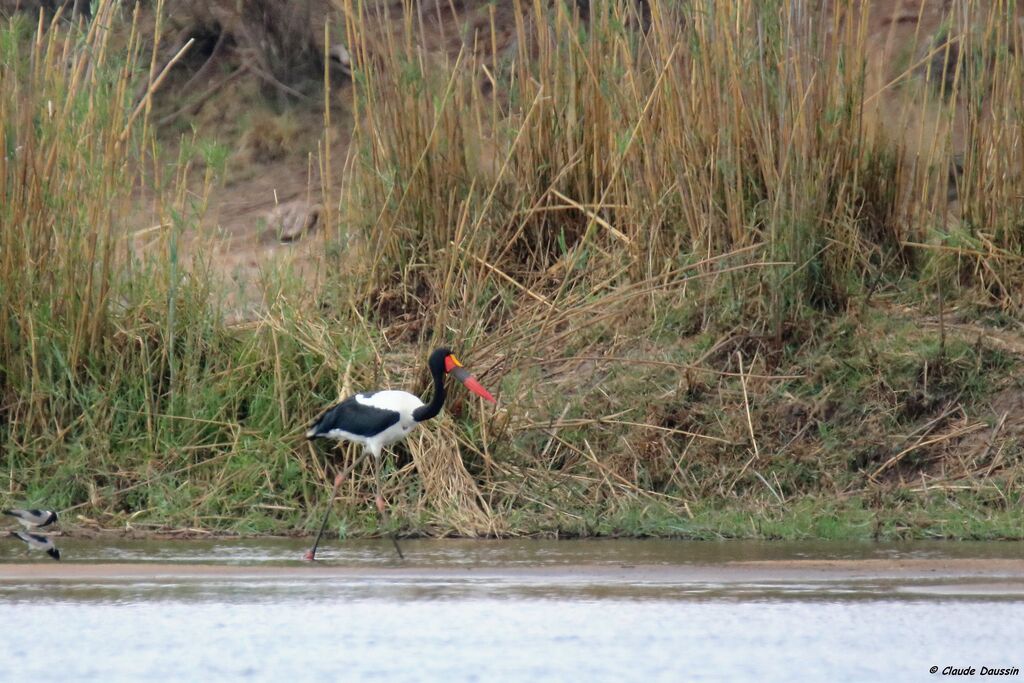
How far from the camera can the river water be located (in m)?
5.18

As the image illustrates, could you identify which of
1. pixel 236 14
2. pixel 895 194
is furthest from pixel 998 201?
pixel 236 14

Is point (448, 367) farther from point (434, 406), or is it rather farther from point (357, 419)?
point (357, 419)

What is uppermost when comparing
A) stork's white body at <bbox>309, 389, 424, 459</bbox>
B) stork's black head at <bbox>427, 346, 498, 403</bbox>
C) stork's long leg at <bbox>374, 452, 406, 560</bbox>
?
stork's black head at <bbox>427, 346, 498, 403</bbox>

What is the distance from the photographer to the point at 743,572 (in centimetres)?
666

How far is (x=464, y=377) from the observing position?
25.5ft

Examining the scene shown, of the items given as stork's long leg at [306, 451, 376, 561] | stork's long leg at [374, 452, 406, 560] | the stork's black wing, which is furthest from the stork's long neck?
stork's long leg at [306, 451, 376, 561]

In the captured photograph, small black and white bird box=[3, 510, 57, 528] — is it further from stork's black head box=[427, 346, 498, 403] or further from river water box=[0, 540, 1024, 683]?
stork's black head box=[427, 346, 498, 403]

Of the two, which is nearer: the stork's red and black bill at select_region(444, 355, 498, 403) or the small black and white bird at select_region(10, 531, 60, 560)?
the small black and white bird at select_region(10, 531, 60, 560)

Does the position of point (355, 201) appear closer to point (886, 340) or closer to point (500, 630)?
point (886, 340)

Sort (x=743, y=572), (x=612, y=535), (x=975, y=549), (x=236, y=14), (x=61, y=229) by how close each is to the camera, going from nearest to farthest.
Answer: (x=743, y=572), (x=975, y=549), (x=612, y=535), (x=61, y=229), (x=236, y=14)

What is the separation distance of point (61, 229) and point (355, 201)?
68.0 inches

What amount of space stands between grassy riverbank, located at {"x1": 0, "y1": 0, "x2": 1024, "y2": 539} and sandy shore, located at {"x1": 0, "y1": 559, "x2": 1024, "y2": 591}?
86cm

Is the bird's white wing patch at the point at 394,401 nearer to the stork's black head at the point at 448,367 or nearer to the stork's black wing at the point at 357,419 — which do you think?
the stork's black wing at the point at 357,419

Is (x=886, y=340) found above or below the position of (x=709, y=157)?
below
